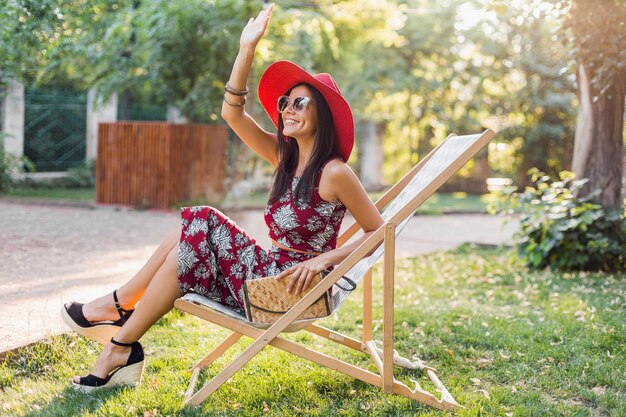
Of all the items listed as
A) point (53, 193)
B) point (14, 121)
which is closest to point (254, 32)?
point (53, 193)

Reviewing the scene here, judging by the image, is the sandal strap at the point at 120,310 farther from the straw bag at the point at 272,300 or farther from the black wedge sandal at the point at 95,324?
the straw bag at the point at 272,300

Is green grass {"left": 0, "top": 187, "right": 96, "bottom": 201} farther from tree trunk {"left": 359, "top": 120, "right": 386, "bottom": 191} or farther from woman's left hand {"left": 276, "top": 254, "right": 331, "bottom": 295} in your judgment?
woman's left hand {"left": 276, "top": 254, "right": 331, "bottom": 295}

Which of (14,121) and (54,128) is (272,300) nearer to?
(14,121)

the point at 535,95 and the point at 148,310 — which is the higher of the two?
the point at 535,95

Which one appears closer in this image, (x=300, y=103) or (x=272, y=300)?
(x=272, y=300)

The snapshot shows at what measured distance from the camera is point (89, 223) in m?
10.0

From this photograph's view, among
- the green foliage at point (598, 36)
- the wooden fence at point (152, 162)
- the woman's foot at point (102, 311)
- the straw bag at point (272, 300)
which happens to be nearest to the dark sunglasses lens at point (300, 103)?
the straw bag at point (272, 300)

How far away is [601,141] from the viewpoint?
7.03 meters

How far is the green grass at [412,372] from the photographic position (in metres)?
3.19

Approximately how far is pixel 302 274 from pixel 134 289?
0.82m

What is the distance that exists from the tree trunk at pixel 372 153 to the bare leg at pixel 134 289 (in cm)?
1925

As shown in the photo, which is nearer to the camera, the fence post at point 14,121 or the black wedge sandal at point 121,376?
the black wedge sandal at point 121,376

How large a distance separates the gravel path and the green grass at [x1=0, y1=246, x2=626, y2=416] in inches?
19.6

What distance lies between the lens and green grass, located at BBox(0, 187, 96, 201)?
44.6 ft
